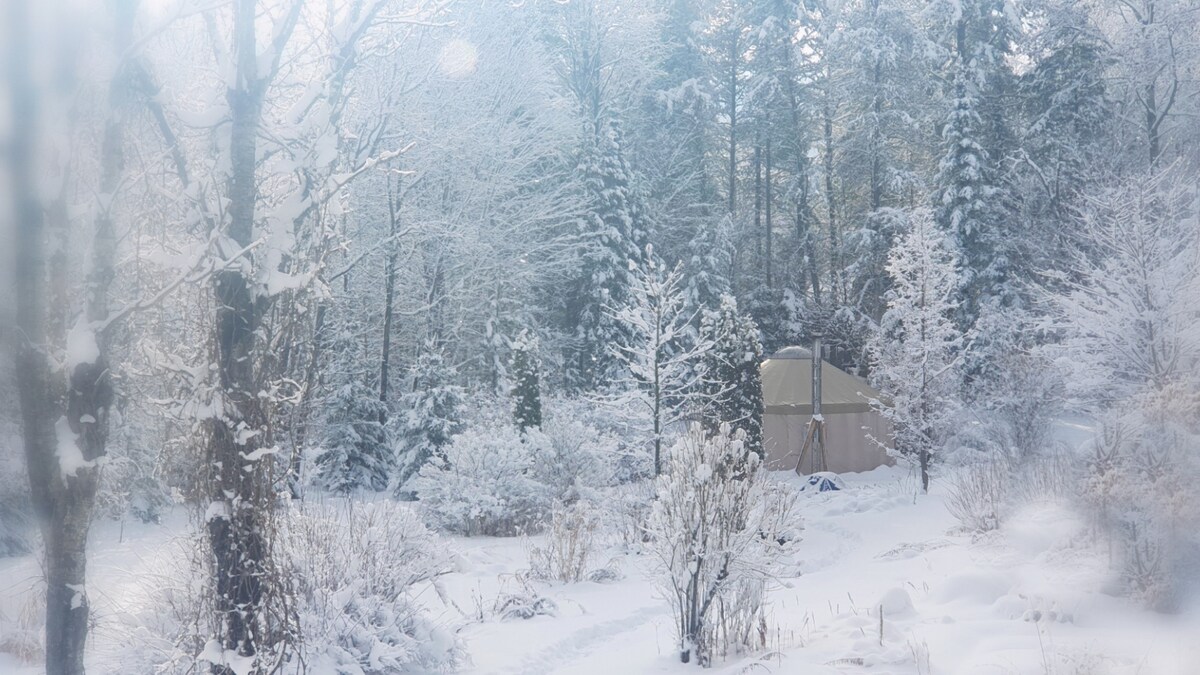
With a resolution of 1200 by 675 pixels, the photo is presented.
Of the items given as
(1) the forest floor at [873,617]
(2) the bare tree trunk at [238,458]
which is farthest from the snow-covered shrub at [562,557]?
(2) the bare tree trunk at [238,458]

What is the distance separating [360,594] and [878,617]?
3620 millimetres

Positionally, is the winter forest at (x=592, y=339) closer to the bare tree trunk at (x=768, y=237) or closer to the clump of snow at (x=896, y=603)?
the clump of snow at (x=896, y=603)

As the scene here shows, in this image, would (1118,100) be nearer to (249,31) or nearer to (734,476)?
(734,476)

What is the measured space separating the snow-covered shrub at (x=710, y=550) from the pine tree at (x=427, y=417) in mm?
11516

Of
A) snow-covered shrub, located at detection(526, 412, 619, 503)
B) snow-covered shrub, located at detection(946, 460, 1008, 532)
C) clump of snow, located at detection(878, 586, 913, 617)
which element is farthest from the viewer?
snow-covered shrub, located at detection(526, 412, 619, 503)

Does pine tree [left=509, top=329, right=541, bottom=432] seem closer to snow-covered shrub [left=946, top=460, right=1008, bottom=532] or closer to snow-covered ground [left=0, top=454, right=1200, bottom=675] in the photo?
snow-covered ground [left=0, top=454, right=1200, bottom=675]

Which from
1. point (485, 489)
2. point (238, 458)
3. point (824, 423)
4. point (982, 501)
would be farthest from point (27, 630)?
point (824, 423)

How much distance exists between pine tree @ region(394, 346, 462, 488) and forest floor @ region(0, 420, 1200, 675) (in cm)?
738

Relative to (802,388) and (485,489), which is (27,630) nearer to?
(485,489)

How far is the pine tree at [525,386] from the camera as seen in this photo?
1691 cm

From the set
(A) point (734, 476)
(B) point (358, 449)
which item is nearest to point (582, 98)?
(B) point (358, 449)

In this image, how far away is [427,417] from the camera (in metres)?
18.0

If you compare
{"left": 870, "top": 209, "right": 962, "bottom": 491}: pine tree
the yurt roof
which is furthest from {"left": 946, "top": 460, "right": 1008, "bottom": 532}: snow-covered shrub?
the yurt roof

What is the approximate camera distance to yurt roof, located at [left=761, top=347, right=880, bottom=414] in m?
20.8
